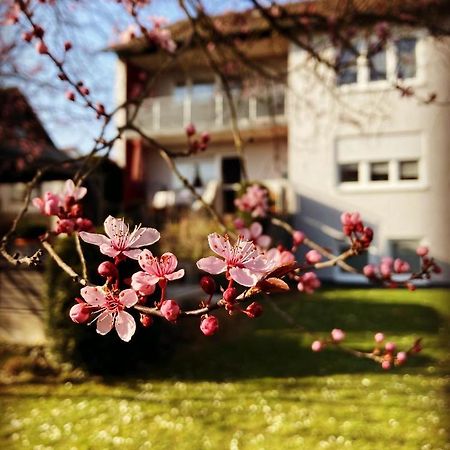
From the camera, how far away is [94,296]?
945mm

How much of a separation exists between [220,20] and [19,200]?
33.3 feet

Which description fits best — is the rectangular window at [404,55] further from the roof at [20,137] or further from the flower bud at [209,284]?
the roof at [20,137]

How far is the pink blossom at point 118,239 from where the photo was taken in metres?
0.96

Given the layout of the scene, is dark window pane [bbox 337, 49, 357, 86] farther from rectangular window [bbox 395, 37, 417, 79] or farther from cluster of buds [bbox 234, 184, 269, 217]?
cluster of buds [bbox 234, 184, 269, 217]

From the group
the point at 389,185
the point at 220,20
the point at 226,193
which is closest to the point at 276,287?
the point at 220,20

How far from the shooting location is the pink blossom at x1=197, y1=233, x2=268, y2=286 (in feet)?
2.91

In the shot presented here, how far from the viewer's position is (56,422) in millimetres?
3740

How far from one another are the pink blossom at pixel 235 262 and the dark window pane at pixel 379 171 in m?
10.8

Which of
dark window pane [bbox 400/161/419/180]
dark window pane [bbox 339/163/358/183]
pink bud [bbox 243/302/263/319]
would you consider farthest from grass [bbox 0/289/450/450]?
dark window pane [bbox 339/163/358/183]

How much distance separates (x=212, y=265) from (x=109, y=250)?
211mm

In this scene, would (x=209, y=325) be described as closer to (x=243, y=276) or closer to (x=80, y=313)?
(x=243, y=276)

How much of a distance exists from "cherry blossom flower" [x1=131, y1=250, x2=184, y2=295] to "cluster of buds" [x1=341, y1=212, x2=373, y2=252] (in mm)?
832

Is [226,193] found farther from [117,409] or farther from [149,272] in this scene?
[149,272]

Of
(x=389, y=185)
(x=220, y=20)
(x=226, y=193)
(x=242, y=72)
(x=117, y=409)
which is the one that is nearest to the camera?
(x=117, y=409)
